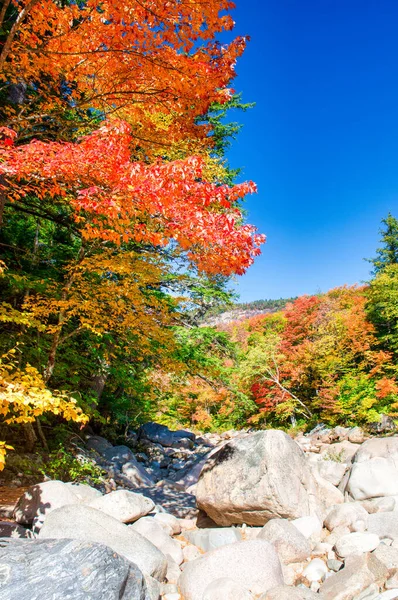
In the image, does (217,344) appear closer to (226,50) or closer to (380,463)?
(380,463)

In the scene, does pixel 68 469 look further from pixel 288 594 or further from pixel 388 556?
pixel 388 556

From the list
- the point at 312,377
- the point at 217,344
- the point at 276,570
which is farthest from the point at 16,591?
the point at 312,377

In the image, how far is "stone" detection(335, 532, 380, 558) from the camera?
4738 millimetres

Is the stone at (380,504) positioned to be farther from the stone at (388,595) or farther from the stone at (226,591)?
the stone at (226,591)

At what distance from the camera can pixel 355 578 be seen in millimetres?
4000

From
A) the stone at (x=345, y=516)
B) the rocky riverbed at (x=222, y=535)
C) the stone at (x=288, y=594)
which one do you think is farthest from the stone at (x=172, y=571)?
the stone at (x=345, y=516)

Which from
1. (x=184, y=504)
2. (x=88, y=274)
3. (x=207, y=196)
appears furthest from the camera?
(x=184, y=504)

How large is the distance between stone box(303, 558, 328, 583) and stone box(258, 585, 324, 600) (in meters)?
0.71

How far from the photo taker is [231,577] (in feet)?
13.2

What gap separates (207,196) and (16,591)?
364 cm

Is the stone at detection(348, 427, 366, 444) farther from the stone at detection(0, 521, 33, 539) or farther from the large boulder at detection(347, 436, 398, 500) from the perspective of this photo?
the stone at detection(0, 521, 33, 539)

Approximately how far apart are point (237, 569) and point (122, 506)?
1.84 metres

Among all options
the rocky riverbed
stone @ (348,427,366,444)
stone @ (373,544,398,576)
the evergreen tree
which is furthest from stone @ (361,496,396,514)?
the evergreen tree

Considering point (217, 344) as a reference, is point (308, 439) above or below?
below
